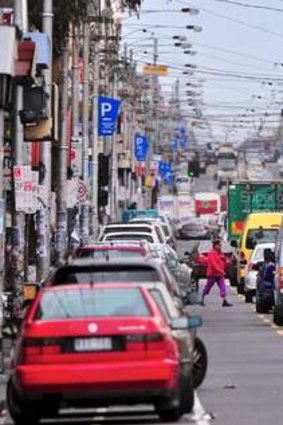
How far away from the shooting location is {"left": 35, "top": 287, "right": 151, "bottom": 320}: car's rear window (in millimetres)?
15305

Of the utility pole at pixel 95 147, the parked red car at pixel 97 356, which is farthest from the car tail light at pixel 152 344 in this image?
the utility pole at pixel 95 147

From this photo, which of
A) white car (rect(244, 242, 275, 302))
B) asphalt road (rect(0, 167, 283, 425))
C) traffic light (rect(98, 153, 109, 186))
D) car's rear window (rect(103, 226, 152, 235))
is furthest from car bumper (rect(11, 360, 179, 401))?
traffic light (rect(98, 153, 109, 186))

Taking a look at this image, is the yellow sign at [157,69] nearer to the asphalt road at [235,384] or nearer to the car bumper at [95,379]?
the asphalt road at [235,384]

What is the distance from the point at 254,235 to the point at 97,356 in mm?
32158

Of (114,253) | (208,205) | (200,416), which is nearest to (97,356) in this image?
(200,416)

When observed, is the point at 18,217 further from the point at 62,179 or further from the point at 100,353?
the point at 100,353

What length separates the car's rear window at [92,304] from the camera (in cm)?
1530

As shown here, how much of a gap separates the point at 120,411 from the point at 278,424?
2.15 m

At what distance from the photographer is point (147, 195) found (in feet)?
415

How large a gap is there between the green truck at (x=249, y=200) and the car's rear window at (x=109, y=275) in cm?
4355

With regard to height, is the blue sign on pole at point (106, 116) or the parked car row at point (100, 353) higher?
the parked car row at point (100, 353)

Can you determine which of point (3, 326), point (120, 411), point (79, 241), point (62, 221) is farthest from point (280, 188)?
point (120, 411)

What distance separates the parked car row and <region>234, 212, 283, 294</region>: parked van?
29.9m

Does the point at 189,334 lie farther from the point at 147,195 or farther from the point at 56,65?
the point at 147,195
